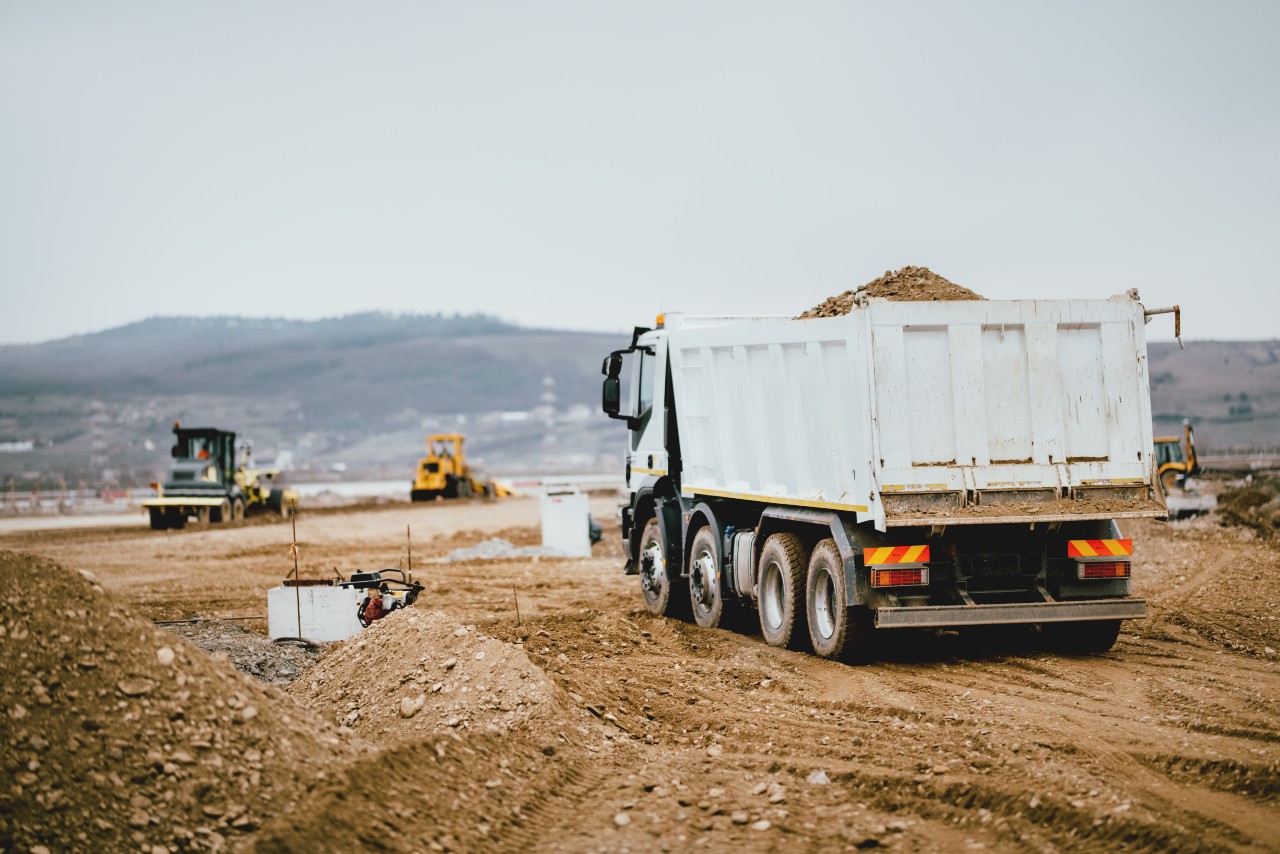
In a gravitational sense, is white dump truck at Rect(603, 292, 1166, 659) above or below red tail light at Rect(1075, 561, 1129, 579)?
above

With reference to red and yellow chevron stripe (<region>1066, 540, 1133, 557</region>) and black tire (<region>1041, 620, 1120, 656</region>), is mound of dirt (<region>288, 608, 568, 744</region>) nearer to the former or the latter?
red and yellow chevron stripe (<region>1066, 540, 1133, 557</region>)

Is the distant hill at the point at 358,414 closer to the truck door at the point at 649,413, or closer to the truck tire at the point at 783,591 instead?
the truck door at the point at 649,413

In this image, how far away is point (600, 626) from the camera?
14.3 metres

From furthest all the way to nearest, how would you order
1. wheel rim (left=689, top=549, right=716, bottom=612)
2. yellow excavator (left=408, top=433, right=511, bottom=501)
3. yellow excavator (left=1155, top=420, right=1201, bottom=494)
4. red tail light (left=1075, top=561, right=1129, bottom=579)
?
yellow excavator (left=408, top=433, right=511, bottom=501) < yellow excavator (left=1155, top=420, right=1201, bottom=494) < wheel rim (left=689, top=549, right=716, bottom=612) < red tail light (left=1075, top=561, right=1129, bottom=579)

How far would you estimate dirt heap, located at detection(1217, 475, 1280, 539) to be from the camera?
25.7 meters

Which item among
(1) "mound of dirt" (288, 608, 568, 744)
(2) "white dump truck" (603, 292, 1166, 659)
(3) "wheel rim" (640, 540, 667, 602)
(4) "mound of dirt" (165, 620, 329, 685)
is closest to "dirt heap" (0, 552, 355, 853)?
(1) "mound of dirt" (288, 608, 568, 744)

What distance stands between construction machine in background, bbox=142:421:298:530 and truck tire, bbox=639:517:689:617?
22.9m

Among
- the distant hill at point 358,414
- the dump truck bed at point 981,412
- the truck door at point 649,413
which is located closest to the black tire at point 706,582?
the truck door at point 649,413

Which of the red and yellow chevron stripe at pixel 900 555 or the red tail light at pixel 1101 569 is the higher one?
the red and yellow chevron stripe at pixel 900 555

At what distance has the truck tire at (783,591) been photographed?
12289 millimetres

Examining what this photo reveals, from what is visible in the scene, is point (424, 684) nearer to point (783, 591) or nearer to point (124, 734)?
point (124, 734)

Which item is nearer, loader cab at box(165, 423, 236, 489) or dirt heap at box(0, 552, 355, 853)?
dirt heap at box(0, 552, 355, 853)

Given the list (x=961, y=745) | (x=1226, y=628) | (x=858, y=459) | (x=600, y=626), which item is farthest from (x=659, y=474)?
(x=961, y=745)

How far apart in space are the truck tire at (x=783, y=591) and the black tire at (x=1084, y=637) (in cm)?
228
